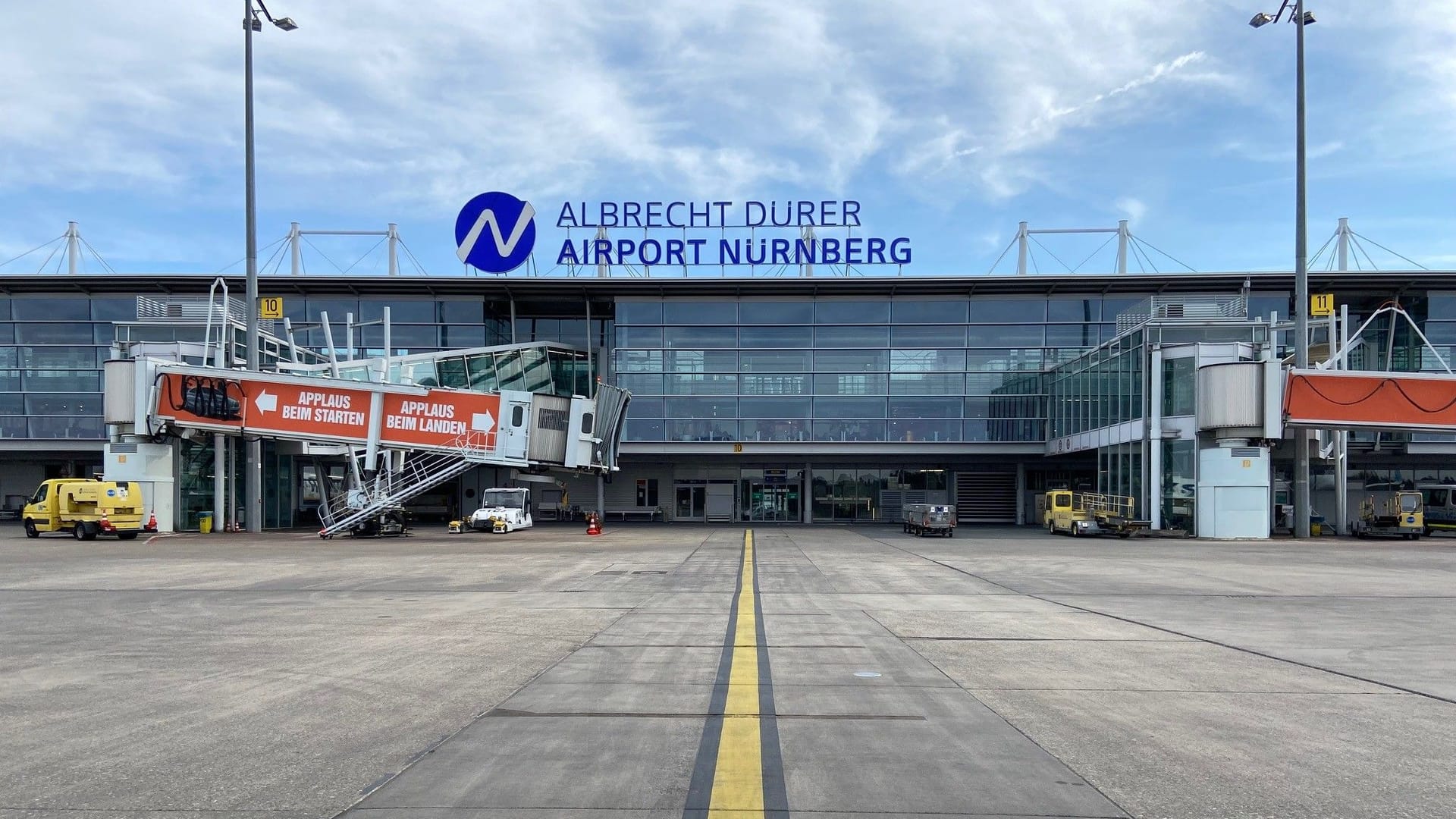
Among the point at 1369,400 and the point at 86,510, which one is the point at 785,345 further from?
the point at 86,510

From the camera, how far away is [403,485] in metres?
40.8

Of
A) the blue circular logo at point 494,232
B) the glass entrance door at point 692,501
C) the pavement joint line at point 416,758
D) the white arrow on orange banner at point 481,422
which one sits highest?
the blue circular logo at point 494,232

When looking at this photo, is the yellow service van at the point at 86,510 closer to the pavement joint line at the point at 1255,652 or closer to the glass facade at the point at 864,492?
the pavement joint line at the point at 1255,652

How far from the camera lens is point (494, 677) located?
32.6 ft

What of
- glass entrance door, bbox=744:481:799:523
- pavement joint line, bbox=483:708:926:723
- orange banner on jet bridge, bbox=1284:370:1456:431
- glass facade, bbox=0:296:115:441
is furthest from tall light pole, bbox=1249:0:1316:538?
glass facade, bbox=0:296:115:441

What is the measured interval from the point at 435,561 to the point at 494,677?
17637mm

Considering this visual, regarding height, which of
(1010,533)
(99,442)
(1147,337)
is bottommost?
(1010,533)

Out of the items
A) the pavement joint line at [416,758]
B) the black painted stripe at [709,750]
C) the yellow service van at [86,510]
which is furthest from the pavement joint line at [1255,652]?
the yellow service van at [86,510]

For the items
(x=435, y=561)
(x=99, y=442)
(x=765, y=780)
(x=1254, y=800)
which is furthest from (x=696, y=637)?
(x=99, y=442)

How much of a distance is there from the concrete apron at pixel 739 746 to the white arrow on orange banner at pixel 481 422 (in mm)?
27992

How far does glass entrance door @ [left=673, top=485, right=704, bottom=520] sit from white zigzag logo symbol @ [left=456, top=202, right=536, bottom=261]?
1648 cm

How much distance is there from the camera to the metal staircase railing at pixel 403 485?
3903cm

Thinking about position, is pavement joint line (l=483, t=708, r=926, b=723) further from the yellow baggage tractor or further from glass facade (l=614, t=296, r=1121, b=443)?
glass facade (l=614, t=296, r=1121, b=443)

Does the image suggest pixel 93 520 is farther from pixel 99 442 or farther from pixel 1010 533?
pixel 1010 533
